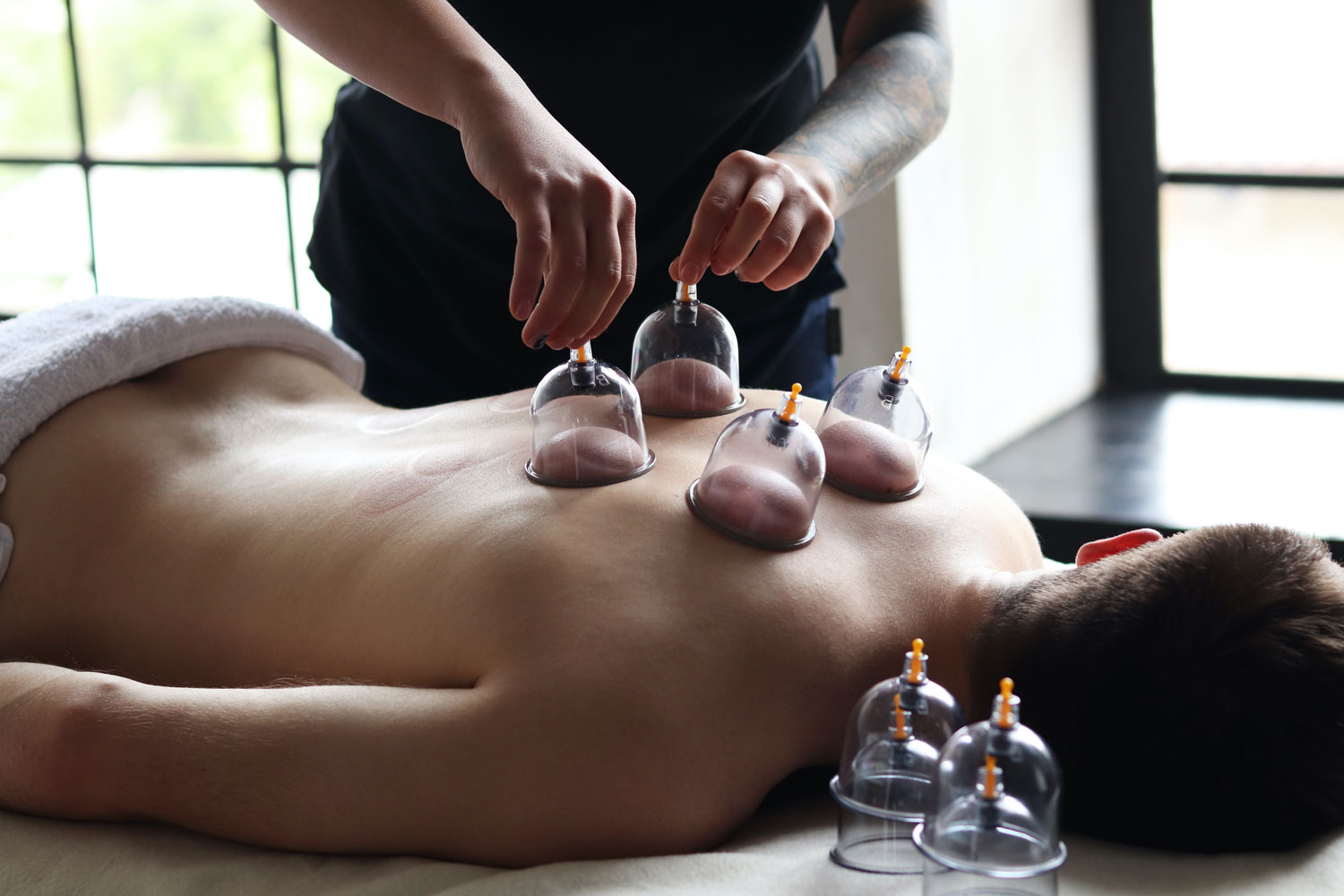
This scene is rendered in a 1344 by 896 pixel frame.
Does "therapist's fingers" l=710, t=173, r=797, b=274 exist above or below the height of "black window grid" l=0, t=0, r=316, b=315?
below

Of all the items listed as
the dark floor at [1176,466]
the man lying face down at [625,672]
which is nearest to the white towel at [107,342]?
the man lying face down at [625,672]

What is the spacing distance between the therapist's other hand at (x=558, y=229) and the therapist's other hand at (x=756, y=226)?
0.23 ft

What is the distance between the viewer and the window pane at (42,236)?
123 inches

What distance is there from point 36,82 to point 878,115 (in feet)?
8.16

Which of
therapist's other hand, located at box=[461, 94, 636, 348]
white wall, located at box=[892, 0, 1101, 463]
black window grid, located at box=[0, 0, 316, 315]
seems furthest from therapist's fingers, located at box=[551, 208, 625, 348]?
black window grid, located at box=[0, 0, 316, 315]

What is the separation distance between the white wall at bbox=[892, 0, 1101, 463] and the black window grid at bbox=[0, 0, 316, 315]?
4.58ft

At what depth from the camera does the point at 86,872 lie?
90 cm

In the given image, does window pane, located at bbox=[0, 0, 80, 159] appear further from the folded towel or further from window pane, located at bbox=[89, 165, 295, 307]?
the folded towel

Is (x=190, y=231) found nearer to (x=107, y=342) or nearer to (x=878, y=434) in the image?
(x=107, y=342)

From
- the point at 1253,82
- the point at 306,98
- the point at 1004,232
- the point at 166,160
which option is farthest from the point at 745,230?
the point at 166,160

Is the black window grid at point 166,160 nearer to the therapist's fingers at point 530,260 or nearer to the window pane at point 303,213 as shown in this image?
the window pane at point 303,213

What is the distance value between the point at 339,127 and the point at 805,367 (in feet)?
2.24

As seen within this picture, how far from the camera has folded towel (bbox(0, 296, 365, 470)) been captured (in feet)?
4.17

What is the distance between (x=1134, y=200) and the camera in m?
2.67
